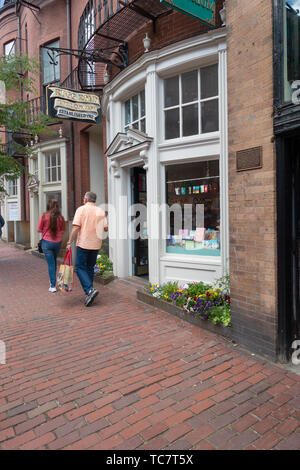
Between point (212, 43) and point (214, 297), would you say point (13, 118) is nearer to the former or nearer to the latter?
point (212, 43)

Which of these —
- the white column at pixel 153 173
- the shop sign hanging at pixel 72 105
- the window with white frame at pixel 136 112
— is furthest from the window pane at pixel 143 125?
the shop sign hanging at pixel 72 105

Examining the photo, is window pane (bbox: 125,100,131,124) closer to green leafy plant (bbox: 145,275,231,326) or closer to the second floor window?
green leafy plant (bbox: 145,275,231,326)

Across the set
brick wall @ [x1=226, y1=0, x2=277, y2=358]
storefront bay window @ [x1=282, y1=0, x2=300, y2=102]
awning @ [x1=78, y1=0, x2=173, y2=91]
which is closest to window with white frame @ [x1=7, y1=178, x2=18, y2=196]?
awning @ [x1=78, y1=0, x2=173, y2=91]

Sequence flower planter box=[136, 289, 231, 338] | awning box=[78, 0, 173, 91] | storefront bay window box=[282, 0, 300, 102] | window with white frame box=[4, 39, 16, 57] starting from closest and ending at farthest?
storefront bay window box=[282, 0, 300, 102], flower planter box=[136, 289, 231, 338], awning box=[78, 0, 173, 91], window with white frame box=[4, 39, 16, 57]

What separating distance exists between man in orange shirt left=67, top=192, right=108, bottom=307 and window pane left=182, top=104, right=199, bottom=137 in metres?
2.02

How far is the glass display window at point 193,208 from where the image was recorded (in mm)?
5043

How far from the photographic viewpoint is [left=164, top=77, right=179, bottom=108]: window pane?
5.39 metres

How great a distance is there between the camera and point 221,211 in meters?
4.64

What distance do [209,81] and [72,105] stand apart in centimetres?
344

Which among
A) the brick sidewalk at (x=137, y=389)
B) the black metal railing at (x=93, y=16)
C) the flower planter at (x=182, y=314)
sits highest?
the black metal railing at (x=93, y=16)

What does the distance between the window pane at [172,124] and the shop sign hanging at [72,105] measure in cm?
262

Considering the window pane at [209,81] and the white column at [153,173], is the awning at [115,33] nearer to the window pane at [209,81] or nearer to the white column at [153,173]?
the white column at [153,173]

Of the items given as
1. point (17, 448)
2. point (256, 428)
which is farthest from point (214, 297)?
point (17, 448)
